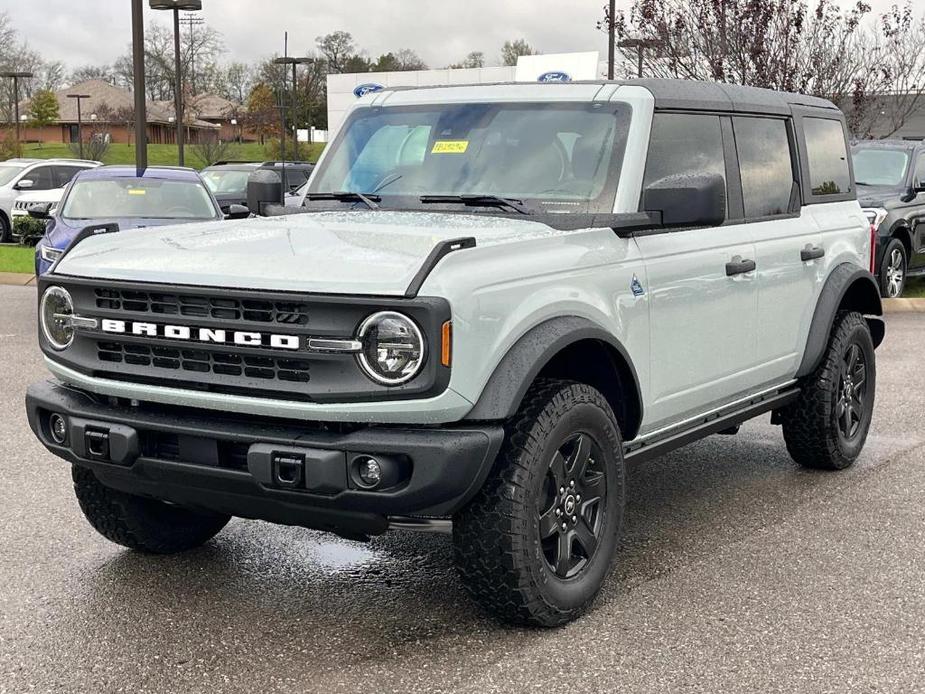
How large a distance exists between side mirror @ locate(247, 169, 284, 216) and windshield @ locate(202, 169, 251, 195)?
57.3ft

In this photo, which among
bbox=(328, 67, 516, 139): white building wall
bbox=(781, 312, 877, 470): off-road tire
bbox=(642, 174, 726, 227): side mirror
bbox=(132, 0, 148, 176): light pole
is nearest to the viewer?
bbox=(642, 174, 726, 227): side mirror

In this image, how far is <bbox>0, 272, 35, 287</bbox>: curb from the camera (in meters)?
16.9

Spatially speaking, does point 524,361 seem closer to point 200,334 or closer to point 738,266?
point 200,334

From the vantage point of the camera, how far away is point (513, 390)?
12.7 feet

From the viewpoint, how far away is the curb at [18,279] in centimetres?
1692

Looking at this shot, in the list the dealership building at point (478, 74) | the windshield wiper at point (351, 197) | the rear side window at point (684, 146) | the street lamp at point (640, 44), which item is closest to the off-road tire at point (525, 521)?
the rear side window at point (684, 146)

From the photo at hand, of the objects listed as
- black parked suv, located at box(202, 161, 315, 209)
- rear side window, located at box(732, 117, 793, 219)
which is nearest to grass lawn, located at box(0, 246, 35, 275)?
black parked suv, located at box(202, 161, 315, 209)

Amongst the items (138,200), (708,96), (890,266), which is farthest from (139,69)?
(708,96)

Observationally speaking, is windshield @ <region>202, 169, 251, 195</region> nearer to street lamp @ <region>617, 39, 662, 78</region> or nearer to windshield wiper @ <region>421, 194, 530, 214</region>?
street lamp @ <region>617, 39, 662, 78</region>

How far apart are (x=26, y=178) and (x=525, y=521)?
22531mm

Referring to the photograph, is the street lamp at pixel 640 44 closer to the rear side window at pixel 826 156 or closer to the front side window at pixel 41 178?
the front side window at pixel 41 178

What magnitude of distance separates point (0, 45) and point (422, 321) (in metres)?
82.4

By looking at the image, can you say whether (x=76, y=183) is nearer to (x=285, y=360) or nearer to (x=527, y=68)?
(x=285, y=360)

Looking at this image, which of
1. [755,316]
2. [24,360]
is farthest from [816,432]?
[24,360]
